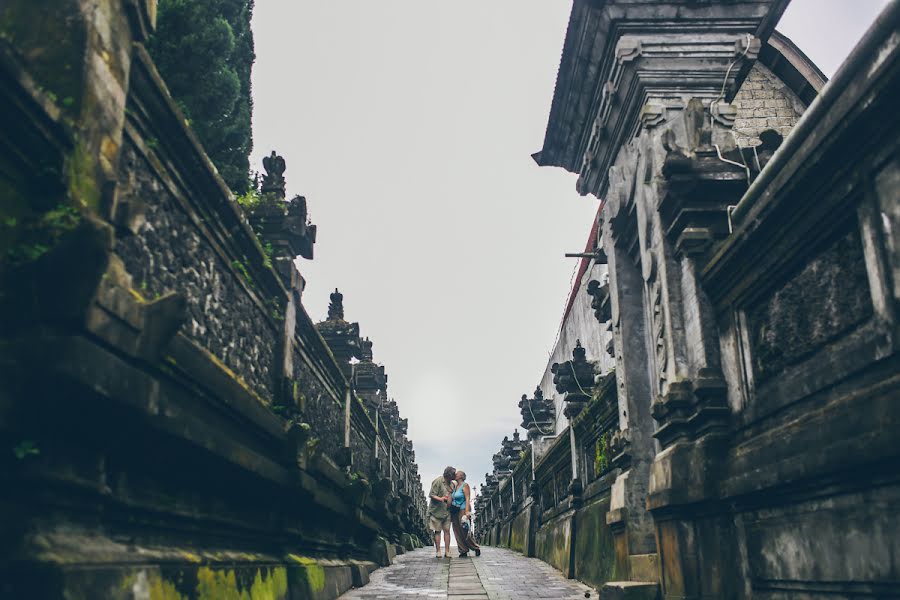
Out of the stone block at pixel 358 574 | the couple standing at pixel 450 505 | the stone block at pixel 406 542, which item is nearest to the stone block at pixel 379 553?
the couple standing at pixel 450 505

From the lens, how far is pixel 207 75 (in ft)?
40.1

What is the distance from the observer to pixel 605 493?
1090 centimetres

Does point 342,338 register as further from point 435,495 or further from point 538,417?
point 538,417

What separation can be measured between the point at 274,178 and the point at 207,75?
12.1 feet

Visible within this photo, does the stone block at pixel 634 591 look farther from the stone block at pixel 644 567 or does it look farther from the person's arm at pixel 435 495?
the person's arm at pixel 435 495

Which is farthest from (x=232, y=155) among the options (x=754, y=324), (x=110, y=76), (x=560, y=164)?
(x=754, y=324)

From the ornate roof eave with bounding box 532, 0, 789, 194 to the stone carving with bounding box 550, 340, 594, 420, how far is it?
4664mm

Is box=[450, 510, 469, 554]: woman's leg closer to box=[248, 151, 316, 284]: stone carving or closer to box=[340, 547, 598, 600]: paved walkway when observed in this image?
box=[340, 547, 598, 600]: paved walkway

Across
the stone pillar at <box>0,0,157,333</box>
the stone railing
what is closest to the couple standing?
the stone railing

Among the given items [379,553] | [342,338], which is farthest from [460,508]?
[342,338]

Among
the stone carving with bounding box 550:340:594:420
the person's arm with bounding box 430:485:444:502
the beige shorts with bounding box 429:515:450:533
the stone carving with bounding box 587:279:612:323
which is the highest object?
the stone carving with bounding box 587:279:612:323

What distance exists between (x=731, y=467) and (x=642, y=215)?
3548mm

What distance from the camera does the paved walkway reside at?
9.06 metres

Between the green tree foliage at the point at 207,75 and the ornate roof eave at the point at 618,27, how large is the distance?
5.48 meters
